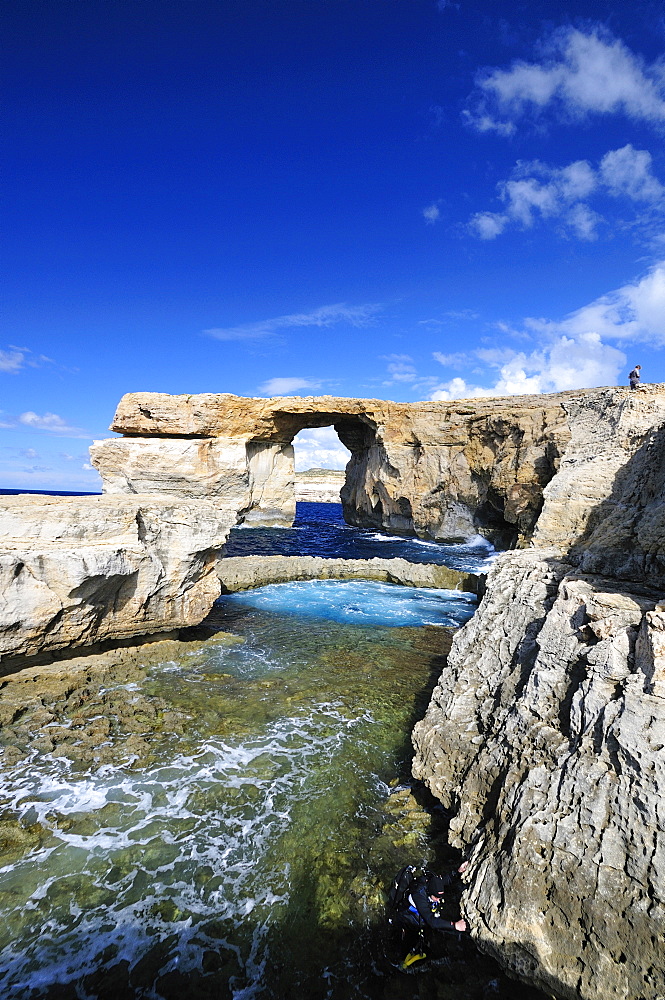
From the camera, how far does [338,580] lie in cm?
2288

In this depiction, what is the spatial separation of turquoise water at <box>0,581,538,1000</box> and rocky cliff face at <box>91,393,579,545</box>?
2563 centimetres

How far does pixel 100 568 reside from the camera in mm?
9703

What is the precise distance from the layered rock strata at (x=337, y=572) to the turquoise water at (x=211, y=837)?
10599mm

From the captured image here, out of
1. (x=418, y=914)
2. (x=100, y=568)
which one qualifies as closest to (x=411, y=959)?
(x=418, y=914)

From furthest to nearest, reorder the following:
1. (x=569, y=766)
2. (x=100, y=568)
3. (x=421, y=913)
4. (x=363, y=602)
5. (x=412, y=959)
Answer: (x=363, y=602)
(x=100, y=568)
(x=569, y=766)
(x=421, y=913)
(x=412, y=959)

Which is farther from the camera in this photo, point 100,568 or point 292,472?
point 292,472

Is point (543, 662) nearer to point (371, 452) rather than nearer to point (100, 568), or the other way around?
point (100, 568)

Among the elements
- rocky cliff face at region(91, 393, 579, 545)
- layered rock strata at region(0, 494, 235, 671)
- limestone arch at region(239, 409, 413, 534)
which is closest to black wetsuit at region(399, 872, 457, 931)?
layered rock strata at region(0, 494, 235, 671)

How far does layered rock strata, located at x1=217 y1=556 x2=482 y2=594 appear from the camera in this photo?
2117cm

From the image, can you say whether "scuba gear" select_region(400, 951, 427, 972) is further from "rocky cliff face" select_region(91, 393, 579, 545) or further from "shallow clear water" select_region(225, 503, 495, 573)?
"rocky cliff face" select_region(91, 393, 579, 545)

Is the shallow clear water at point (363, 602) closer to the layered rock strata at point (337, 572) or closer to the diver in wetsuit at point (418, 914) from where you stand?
the layered rock strata at point (337, 572)

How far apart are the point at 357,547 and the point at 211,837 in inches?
1080

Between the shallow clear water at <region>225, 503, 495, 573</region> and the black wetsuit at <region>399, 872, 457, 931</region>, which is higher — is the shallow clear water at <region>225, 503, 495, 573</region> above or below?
below

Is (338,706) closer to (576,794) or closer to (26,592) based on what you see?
(576,794)
